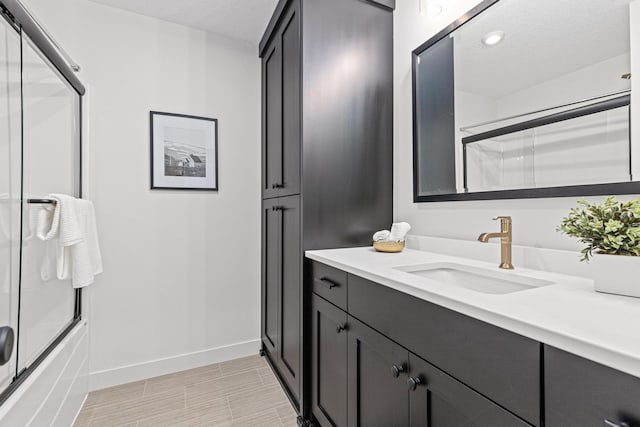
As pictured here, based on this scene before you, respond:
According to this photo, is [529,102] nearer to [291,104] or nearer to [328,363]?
[291,104]

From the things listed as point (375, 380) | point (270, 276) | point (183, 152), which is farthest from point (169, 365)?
point (375, 380)

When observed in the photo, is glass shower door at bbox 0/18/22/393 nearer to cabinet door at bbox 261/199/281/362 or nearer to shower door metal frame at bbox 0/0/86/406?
shower door metal frame at bbox 0/0/86/406

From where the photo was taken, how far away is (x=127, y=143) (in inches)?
80.2

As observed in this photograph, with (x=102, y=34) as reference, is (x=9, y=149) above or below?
below

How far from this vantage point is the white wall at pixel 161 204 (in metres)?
1.96

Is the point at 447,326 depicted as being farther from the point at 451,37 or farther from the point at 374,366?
the point at 451,37

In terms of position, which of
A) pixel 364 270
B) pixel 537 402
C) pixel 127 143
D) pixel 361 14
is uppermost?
pixel 361 14

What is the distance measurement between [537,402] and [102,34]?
2.74 metres

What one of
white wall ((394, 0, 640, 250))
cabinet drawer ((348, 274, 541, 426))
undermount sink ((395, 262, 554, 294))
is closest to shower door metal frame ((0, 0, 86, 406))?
cabinet drawer ((348, 274, 541, 426))

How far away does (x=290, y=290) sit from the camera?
176 cm

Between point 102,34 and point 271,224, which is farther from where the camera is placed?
point 271,224

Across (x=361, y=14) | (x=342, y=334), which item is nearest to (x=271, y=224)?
(x=342, y=334)

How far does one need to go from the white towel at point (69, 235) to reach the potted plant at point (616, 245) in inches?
76.9

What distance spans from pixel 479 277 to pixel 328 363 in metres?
0.74
